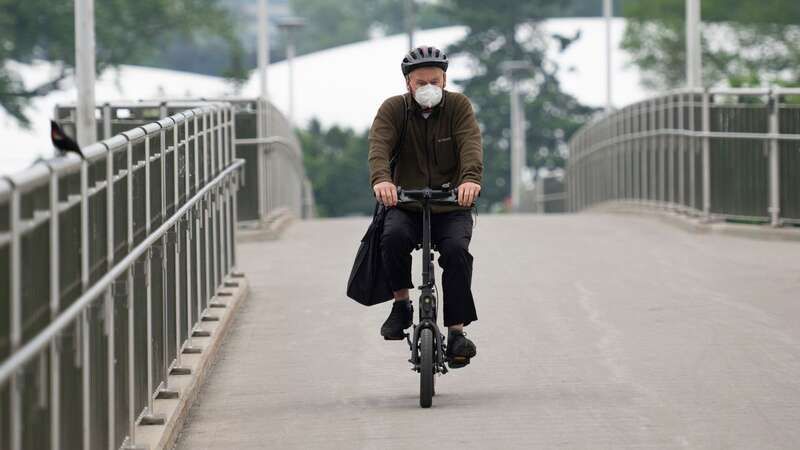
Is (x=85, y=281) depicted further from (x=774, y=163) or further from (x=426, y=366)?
(x=774, y=163)

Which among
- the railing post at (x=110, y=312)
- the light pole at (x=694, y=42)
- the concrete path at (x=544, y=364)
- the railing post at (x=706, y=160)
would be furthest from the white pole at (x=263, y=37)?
the railing post at (x=110, y=312)

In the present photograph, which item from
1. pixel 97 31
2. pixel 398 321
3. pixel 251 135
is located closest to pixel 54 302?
pixel 398 321

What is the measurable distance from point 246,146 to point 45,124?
44.3 metres

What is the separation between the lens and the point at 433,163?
931cm

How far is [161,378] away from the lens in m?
9.23

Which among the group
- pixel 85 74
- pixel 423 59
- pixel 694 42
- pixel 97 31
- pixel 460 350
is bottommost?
pixel 460 350

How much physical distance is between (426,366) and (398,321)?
0.50 m

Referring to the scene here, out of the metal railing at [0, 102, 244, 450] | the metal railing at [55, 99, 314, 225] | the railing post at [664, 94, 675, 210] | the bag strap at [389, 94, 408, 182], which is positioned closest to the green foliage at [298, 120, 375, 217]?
the metal railing at [55, 99, 314, 225]

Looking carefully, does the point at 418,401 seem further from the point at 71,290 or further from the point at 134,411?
the point at 71,290

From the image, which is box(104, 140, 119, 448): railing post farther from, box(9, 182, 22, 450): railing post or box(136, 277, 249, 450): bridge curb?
box(9, 182, 22, 450): railing post

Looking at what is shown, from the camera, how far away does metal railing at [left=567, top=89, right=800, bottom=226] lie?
20.6 m

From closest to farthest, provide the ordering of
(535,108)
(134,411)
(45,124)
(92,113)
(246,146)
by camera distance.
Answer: (134,411)
(92,113)
(246,146)
(45,124)
(535,108)

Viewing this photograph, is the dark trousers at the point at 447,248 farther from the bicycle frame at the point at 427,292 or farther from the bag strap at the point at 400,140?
the bag strap at the point at 400,140

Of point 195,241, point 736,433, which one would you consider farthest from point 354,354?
point 736,433
